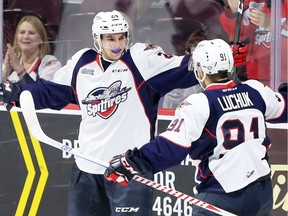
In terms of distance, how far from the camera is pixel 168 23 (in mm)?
6223

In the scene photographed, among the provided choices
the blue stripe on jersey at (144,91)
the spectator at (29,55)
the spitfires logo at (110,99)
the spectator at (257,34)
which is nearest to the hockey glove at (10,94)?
the spitfires logo at (110,99)

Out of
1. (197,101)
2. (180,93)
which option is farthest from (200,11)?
(197,101)

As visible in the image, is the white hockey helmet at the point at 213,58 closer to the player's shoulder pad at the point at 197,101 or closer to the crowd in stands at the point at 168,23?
the player's shoulder pad at the point at 197,101

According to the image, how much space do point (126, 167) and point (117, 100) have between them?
70 centimetres

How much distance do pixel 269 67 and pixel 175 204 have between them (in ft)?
3.08

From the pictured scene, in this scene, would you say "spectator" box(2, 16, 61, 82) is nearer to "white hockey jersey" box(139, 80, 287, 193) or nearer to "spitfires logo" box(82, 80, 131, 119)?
"spitfires logo" box(82, 80, 131, 119)

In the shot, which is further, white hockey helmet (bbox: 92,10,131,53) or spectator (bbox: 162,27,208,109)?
spectator (bbox: 162,27,208,109)

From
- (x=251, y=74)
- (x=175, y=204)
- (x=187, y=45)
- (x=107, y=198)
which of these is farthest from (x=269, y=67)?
(x=107, y=198)

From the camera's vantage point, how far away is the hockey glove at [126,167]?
15.1 feet

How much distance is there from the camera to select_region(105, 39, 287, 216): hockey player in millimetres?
4594

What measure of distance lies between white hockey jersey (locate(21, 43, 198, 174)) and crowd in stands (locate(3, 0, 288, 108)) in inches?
34.8

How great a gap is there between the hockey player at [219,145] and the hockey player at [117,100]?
20.6 inches

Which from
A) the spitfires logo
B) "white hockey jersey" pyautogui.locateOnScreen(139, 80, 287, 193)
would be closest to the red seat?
the spitfires logo

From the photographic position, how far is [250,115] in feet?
15.3
